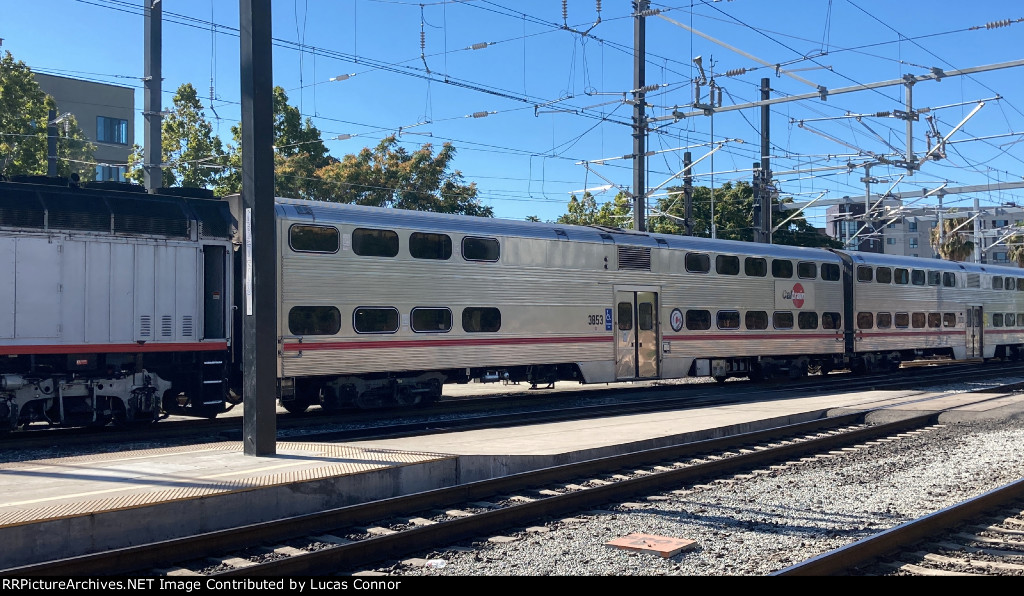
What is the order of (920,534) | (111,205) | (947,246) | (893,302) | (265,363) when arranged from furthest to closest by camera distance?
(947,246) → (893,302) → (111,205) → (265,363) → (920,534)

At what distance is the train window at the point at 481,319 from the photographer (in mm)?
18453

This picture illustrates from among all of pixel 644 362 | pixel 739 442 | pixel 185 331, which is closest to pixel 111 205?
pixel 185 331

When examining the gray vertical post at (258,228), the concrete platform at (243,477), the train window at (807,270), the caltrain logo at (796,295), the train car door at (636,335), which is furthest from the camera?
the train window at (807,270)

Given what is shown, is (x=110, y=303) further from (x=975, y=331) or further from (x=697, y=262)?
(x=975, y=331)

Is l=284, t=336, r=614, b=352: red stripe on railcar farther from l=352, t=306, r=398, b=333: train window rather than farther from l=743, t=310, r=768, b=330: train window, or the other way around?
l=743, t=310, r=768, b=330: train window

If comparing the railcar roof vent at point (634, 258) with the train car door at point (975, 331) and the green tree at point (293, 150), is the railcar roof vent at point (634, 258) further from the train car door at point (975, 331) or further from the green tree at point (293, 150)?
the train car door at point (975, 331)

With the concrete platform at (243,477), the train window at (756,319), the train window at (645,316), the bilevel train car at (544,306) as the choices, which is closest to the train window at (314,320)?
the bilevel train car at (544,306)

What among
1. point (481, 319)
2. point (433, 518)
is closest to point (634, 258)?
point (481, 319)

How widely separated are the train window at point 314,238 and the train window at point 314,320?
1103 mm

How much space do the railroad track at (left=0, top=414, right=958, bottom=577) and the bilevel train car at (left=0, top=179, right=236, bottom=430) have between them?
719 centimetres

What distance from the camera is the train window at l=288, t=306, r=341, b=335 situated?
15.9 metres

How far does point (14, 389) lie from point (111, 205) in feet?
11.0

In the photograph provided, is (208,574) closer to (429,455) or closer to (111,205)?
(429,455)

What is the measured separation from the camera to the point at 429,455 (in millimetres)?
10844
